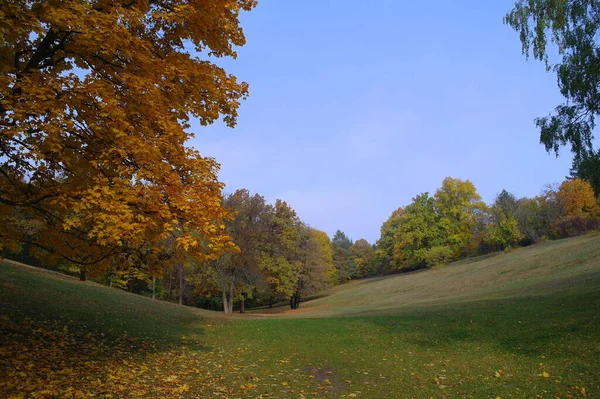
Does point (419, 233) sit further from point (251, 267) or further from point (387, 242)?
point (251, 267)

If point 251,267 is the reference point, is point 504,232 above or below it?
above

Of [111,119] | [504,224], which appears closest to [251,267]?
[111,119]

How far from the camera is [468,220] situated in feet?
208

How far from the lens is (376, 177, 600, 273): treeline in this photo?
55938 mm

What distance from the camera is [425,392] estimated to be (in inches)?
306

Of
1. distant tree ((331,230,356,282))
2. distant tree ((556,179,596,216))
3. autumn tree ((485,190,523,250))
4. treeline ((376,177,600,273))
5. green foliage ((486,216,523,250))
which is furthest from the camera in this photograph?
distant tree ((331,230,356,282))

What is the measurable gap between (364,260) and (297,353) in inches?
2947

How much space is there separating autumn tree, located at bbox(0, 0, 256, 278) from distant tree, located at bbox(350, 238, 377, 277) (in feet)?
260

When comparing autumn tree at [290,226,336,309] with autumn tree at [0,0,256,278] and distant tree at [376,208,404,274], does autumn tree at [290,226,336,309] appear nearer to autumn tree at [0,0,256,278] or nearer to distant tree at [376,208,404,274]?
distant tree at [376,208,404,274]

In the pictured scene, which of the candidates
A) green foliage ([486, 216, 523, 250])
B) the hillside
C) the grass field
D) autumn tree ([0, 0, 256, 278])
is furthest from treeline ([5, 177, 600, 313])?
autumn tree ([0, 0, 256, 278])

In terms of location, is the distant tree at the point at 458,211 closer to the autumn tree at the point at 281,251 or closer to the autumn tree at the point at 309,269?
the autumn tree at the point at 309,269

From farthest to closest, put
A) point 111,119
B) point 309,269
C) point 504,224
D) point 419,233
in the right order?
point 419,233, point 504,224, point 309,269, point 111,119

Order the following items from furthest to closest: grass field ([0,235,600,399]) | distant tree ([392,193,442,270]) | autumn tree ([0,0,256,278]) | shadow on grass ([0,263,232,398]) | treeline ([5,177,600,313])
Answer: distant tree ([392,193,442,270]) → treeline ([5,177,600,313]) → grass field ([0,235,600,399]) → shadow on grass ([0,263,232,398]) → autumn tree ([0,0,256,278])

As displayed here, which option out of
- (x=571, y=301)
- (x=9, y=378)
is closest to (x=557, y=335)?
(x=571, y=301)
